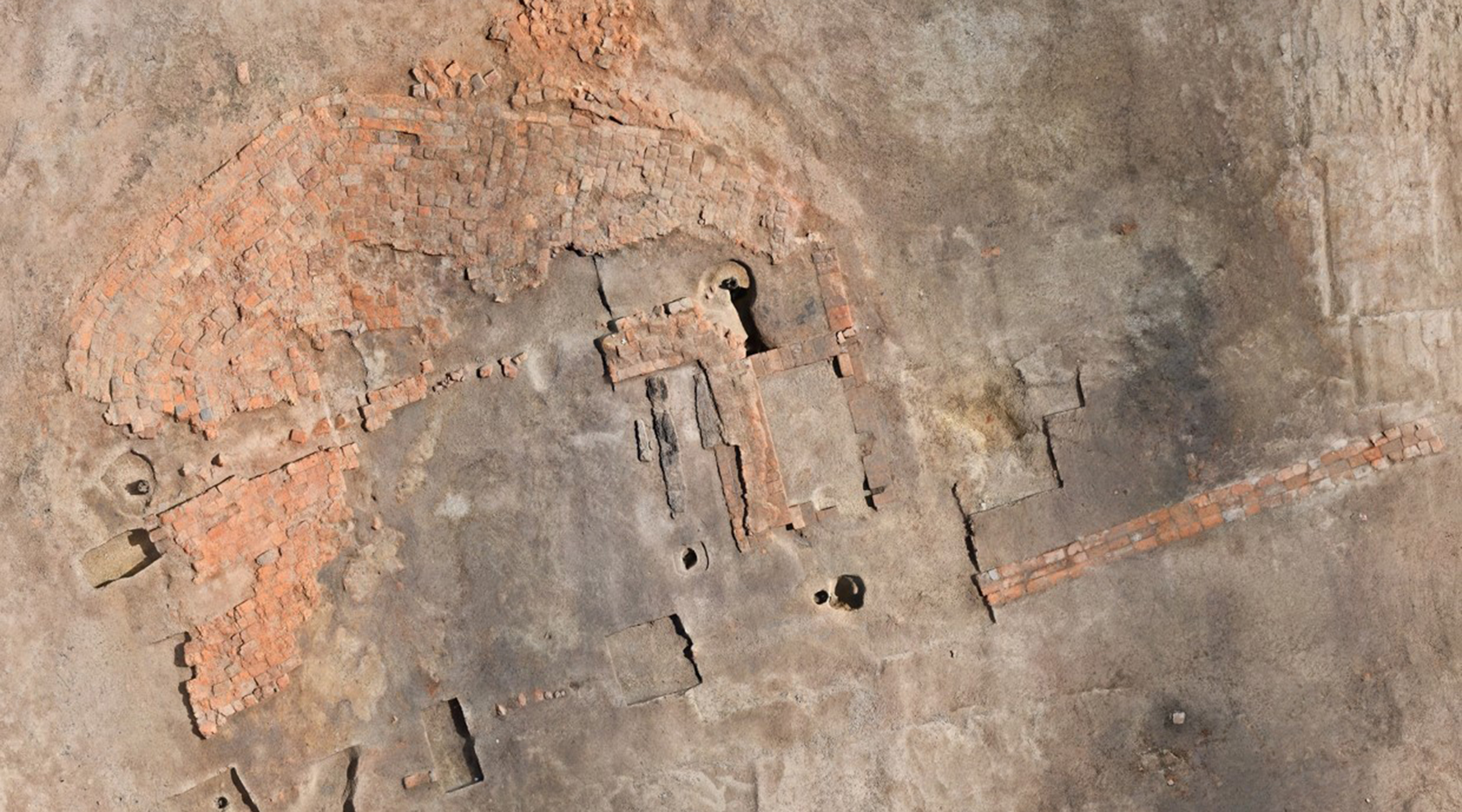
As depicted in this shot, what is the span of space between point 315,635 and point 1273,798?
5574 mm

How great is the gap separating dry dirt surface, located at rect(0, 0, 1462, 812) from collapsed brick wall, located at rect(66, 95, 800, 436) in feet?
0.10

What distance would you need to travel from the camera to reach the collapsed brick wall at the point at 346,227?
533 centimetres

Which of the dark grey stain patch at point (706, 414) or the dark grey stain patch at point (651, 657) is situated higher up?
the dark grey stain patch at point (706, 414)

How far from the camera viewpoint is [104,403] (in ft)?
17.4

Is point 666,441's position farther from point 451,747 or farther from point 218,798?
point 218,798

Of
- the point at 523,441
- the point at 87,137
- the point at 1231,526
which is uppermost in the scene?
the point at 87,137

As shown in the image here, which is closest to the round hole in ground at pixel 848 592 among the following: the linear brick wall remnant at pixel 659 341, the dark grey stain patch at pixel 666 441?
the dark grey stain patch at pixel 666 441

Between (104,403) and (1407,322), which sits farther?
(1407,322)

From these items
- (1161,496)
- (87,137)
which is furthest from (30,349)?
(1161,496)

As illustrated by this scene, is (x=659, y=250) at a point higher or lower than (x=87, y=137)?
lower

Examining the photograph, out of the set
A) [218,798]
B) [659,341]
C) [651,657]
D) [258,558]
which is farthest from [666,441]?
[218,798]

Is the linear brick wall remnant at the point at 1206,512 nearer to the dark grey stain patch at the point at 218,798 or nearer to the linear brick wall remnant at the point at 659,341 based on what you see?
the linear brick wall remnant at the point at 659,341

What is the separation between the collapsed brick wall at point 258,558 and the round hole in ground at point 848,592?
283 cm

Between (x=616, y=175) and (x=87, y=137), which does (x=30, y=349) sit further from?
(x=616, y=175)
